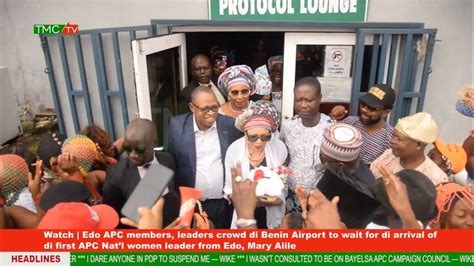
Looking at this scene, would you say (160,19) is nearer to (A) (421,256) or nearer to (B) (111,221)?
(B) (111,221)

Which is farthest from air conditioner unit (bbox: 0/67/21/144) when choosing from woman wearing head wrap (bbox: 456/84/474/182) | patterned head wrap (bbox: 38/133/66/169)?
woman wearing head wrap (bbox: 456/84/474/182)

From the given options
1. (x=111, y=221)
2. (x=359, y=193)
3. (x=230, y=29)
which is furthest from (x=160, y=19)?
(x=359, y=193)

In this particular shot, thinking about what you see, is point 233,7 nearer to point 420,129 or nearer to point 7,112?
point 420,129

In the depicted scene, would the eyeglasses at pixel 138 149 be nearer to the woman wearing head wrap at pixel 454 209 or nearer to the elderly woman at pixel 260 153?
the elderly woman at pixel 260 153

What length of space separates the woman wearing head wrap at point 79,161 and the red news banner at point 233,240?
1.40 ft

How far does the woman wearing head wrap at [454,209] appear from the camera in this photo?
149 centimetres

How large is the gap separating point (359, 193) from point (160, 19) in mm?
2886

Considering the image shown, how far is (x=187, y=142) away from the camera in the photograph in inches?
94.3

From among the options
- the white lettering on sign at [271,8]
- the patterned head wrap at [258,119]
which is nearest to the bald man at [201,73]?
the white lettering on sign at [271,8]

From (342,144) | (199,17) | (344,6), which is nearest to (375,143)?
(342,144)

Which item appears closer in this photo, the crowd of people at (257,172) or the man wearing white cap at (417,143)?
the crowd of people at (257,172)

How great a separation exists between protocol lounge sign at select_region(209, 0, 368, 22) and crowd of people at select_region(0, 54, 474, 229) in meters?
0.94

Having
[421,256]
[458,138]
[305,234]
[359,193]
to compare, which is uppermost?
[359,193]

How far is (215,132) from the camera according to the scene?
7.98ft
